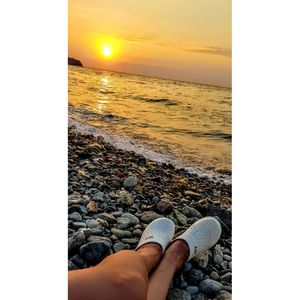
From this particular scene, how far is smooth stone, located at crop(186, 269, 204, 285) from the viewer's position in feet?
4.81

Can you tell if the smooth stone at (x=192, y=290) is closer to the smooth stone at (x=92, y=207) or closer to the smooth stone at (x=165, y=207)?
the smooth stone at (x=165, y=207)

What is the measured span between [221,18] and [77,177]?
0.66m

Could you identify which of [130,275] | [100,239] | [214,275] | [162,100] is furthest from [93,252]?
[162,100]

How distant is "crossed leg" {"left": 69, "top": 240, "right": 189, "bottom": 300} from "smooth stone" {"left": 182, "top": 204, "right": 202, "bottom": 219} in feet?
0.30

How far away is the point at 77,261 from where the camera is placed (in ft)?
4.74

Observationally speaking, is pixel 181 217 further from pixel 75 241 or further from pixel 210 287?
pixel 75 241

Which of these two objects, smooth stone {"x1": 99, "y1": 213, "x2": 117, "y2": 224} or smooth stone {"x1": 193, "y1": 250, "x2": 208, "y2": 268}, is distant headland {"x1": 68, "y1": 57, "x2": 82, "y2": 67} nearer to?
smooth stone {"x1": 99, "y1": 213, "x2": 117, "y2": 224}

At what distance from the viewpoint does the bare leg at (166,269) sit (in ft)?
4.56

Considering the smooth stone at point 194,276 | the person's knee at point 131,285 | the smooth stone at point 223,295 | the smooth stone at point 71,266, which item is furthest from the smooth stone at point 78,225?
the smooth stone at point 223,295

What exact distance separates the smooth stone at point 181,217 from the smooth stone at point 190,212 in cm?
1

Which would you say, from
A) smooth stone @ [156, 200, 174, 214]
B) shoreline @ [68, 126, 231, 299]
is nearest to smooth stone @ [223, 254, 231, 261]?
shoreline @ [68, 126, 231, 299]

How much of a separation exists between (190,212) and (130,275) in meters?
0.33
